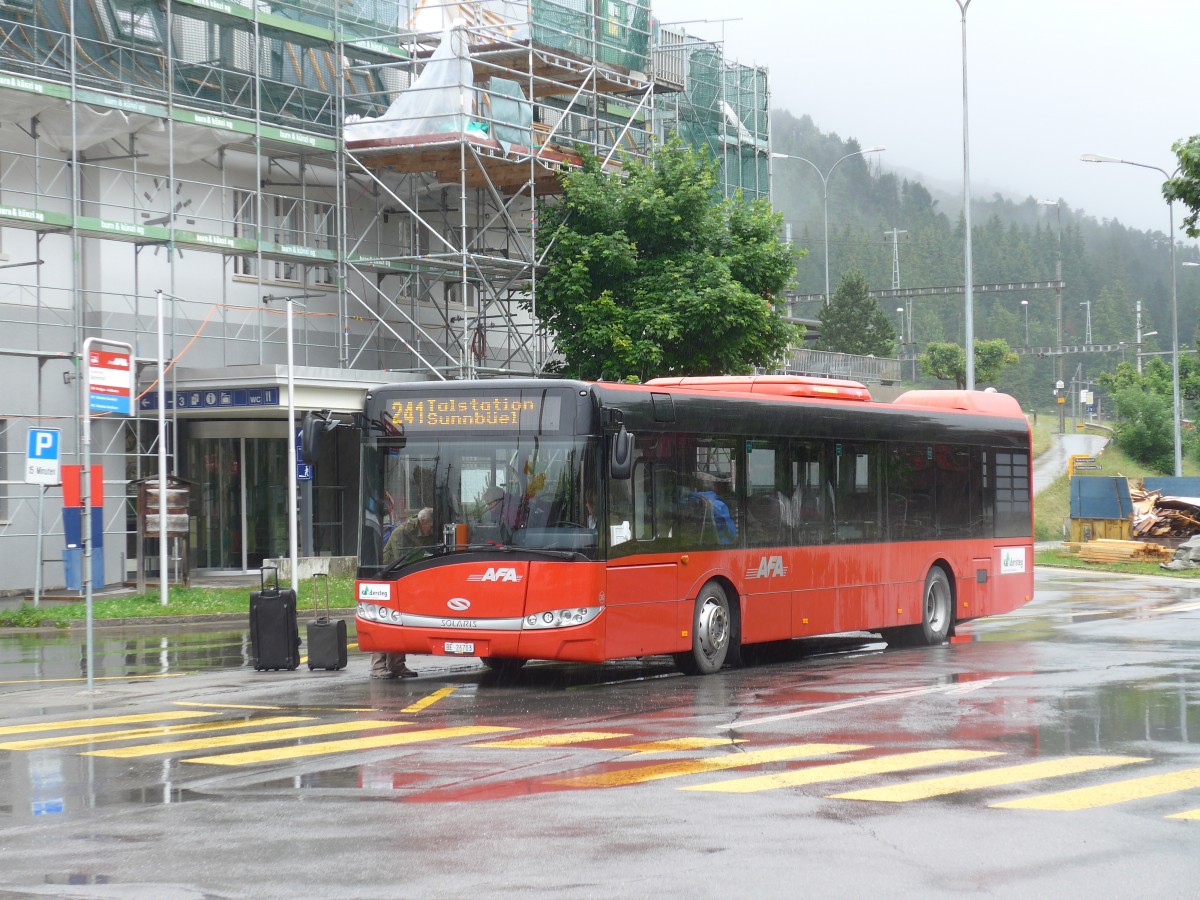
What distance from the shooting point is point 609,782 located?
31.4 feet

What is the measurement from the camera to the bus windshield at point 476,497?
48.4ft

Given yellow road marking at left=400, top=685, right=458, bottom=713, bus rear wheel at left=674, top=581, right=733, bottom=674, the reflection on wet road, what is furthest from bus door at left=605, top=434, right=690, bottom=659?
yellow road marking at left=400, top=685, right=458, bottom=713

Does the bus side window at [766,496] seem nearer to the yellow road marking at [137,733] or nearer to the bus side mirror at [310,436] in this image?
the bus side mirror at [310,436]

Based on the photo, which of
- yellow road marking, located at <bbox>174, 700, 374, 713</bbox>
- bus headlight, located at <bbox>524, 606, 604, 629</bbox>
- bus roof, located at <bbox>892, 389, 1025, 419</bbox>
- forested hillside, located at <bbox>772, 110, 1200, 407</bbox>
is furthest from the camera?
forested hillside, located at <bbox>772, 110, 1200, 407</bbox>

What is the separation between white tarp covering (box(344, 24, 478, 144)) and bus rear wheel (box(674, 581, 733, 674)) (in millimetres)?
19262

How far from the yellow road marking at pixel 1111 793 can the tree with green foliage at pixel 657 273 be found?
25051 mm

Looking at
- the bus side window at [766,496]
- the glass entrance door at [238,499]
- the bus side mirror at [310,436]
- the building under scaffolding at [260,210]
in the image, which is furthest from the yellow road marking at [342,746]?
the glass entrance door at [238,499]

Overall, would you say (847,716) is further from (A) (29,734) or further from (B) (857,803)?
(A) (29,734)

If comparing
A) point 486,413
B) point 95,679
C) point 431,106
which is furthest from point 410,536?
point 431,106

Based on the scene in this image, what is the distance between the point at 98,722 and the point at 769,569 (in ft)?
23.3

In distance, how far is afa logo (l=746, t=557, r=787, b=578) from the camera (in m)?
16.9

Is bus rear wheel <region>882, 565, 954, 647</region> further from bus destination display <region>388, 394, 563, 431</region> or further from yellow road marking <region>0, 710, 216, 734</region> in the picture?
yellow road marking <region>0, 710, 216, 734</region>

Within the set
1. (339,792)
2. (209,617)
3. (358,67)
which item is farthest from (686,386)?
(358,67)

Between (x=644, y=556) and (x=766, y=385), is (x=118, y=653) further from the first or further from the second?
(x=766, y=385)
